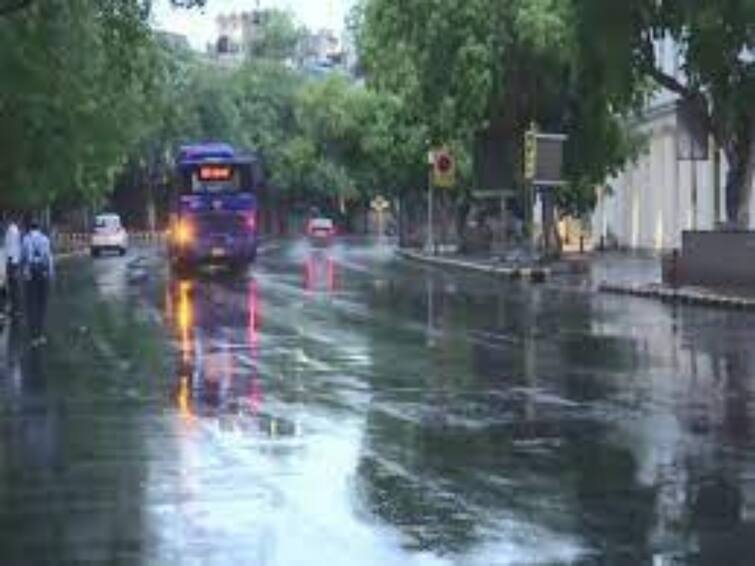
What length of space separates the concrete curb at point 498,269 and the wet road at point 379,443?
20.9 meters

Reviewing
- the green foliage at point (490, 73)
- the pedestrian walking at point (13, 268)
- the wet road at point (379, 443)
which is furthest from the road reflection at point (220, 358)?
the green foliage at point (490, 73)

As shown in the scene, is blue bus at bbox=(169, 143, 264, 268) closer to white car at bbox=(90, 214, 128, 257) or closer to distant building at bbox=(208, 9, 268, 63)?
white car at bbox=(90, 214, 128, 257)

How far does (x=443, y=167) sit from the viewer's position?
7138 centimetres

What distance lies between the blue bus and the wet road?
26873 millimetres

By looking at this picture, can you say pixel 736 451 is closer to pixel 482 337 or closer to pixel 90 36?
pixel 482 337

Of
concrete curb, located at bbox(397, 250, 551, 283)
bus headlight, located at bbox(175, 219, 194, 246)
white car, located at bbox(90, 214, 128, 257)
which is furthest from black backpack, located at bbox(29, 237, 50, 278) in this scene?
white car, located at bbox(90, 214, 128, 257)

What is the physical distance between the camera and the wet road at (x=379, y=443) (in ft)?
33.8

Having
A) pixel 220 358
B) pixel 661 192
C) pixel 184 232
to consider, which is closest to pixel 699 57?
pixel 220 358

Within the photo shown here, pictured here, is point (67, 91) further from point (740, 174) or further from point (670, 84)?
point (740, 174)

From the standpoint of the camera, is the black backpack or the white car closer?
the black backpack

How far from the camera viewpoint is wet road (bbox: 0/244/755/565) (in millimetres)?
10297

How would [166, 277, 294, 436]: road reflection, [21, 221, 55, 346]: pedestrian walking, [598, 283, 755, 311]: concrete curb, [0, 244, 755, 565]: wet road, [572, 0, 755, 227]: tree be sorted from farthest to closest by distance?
1. [572, 0, 755, 227]: tree
2. [598, 283, 755, 311]: concrete curb
3. [21, 221, 55, 346]: pedestrian walking
4. [166, 277, 294, 436]: road reflection
5. [0, 244, 755, 565]: wet road

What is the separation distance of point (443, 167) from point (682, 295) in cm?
3364

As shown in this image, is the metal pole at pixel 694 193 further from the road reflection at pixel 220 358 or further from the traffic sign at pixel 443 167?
the road reflection at pixel 220 358
